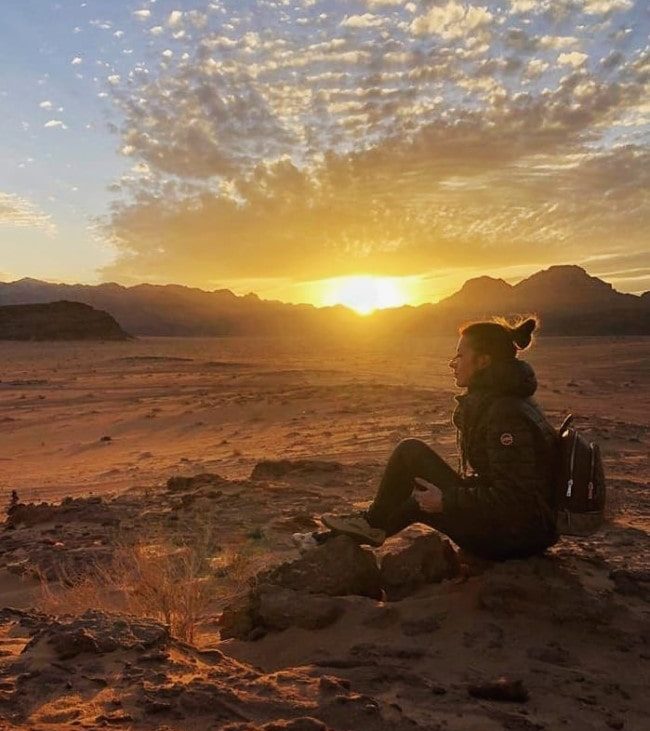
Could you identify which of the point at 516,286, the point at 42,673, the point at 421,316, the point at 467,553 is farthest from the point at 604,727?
the point at 516,286

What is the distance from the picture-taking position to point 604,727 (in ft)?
8.95

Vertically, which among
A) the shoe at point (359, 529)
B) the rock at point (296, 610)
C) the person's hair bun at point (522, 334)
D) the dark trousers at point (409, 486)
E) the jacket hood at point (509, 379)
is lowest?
the rock at point (296, 610)

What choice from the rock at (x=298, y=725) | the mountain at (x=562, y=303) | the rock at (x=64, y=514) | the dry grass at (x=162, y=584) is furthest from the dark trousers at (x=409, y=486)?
the mountain at (x=562, y=303)

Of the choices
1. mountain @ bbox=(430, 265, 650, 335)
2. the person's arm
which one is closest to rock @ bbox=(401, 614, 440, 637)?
the person's arm

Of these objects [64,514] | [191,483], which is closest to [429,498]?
[64,514]

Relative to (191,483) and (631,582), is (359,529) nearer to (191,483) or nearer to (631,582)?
(631,582)

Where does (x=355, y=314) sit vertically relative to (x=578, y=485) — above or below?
above

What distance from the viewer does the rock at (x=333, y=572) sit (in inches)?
159

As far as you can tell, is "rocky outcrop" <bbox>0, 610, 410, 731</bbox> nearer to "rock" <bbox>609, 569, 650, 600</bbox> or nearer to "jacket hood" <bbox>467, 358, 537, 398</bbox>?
"jacket hood" <bbox>467, 358, 537, 398</bbox>

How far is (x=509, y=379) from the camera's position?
3682mm

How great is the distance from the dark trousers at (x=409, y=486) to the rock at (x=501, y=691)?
100 centimetres

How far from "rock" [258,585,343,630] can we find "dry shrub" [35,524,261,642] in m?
0.39

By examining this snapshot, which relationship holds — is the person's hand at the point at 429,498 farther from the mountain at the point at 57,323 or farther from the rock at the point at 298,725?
the mountain at the point at 57,323

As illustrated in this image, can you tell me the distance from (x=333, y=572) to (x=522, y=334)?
1663 mm
